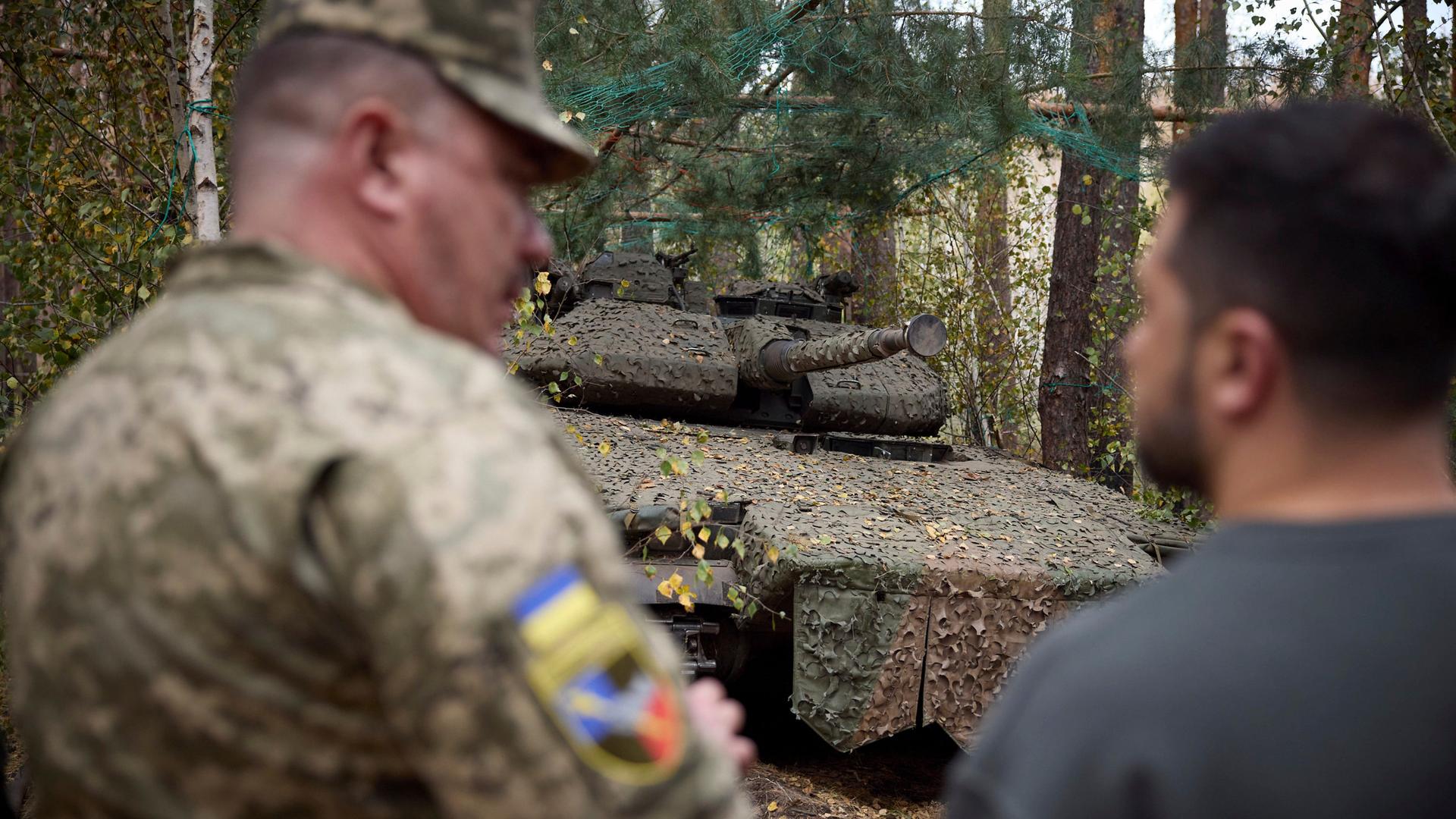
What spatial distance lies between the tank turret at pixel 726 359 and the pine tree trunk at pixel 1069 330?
14.5ft

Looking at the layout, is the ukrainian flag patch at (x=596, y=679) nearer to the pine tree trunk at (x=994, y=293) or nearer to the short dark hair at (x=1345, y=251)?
the short dark hair at (x=1345, y=251)

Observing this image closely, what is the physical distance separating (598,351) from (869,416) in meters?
1.56

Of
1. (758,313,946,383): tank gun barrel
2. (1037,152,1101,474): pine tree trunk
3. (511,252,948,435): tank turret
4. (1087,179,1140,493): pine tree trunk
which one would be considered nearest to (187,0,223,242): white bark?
(511,252,948,435): tank turret

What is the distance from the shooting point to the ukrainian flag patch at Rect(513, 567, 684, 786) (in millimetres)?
924

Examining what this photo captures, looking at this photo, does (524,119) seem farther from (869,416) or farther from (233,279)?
(869,416)

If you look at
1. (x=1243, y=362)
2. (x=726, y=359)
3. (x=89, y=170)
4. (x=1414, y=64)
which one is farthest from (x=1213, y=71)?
(x=1243, y=362)

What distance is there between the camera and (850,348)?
619 cm

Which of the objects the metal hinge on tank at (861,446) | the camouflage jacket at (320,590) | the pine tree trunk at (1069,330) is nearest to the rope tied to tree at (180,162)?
the metal hinge on tank at (861,446)

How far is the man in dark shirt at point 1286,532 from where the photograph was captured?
3.30 ft

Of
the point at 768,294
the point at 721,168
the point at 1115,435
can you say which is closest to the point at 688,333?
the point at 768,294

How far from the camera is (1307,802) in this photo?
0.99 metres

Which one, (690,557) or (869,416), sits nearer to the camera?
(690,557)

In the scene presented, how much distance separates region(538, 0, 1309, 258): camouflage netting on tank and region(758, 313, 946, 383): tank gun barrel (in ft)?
4.92

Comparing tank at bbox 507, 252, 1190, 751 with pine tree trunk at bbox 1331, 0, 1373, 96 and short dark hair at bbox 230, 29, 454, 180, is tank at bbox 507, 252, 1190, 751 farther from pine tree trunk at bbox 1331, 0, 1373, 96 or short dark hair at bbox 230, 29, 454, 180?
pine tree trunk at bbox 1331, 0, 1373, 96
